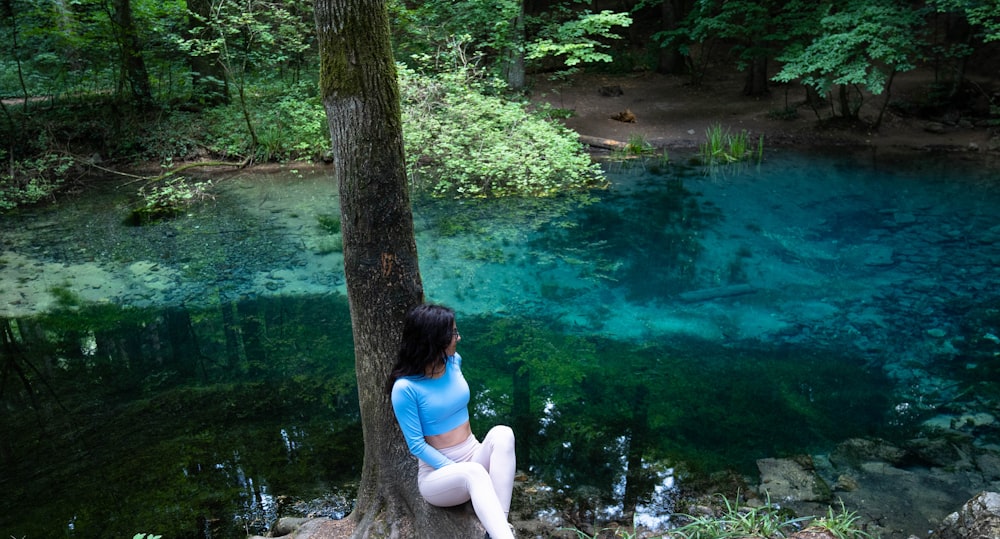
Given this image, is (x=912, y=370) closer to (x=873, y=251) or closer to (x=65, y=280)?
(x=873, y=251)

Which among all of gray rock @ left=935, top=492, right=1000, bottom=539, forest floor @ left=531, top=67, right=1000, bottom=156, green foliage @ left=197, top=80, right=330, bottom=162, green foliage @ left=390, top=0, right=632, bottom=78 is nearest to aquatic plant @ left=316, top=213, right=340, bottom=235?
green foliage @ left=197, top=80, right=330, bottom=162

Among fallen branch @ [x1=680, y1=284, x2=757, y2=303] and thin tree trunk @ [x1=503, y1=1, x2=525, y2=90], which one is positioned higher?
thin tree trunk @ [x1=503, y1=1, x2=525, y2=90]

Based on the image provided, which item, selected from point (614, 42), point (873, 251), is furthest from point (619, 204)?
point (614, 42)

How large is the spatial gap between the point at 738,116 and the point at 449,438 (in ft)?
48.4

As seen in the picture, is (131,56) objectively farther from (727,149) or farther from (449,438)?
(449,438)

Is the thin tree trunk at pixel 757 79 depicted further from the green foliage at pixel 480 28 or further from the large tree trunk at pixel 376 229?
the large tree trunk at pixel 376 229

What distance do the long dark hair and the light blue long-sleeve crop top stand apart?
0.26ft

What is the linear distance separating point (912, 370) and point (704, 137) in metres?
9.57

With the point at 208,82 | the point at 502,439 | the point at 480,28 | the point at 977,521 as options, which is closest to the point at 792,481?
the point at 977,521

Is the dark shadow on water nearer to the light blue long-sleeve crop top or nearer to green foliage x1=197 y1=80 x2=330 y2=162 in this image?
the light blue long-sleeve crop top

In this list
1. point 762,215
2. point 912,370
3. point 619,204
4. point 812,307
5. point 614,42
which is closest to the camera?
point 912,370

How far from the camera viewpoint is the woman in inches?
111

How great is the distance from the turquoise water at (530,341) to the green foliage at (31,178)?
2.72 feet

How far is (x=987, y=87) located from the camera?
14.2m
